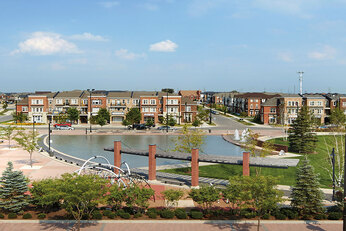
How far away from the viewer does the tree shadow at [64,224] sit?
60.2 feet

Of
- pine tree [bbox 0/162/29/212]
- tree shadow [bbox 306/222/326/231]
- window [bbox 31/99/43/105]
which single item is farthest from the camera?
window [bbox 31/99/43/105]

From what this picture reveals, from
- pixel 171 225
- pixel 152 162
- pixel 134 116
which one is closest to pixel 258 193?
pixel 171 225

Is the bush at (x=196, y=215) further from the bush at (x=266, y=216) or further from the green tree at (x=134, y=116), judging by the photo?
the green tree at (x=134, y=116)

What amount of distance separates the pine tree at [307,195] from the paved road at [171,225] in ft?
3.69

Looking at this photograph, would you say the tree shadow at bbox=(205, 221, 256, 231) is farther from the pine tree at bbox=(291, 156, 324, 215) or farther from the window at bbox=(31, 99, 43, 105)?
the window at bbox=(31, 99, 43, 105)

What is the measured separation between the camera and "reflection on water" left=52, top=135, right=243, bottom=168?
39.6 m

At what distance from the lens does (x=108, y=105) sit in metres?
82.1

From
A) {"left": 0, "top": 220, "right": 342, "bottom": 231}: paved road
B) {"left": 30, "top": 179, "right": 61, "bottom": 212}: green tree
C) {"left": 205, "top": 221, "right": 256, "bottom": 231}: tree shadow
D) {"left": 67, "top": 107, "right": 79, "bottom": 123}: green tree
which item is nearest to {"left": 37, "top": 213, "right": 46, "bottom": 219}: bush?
{"left": 0, "top": 220, "right": 342, "bottom": 231}: paved road

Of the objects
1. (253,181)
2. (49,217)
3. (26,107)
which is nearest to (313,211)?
(253,181)

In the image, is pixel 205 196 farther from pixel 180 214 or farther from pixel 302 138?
pixel 302 138

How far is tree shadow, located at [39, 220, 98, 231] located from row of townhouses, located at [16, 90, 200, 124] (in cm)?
6061

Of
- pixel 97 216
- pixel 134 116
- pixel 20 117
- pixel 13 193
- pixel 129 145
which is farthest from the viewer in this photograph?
pixel 20 117

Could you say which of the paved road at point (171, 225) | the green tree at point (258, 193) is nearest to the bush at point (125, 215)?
the paved road at point (171, 225)

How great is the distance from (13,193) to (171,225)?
10341 millimetres
